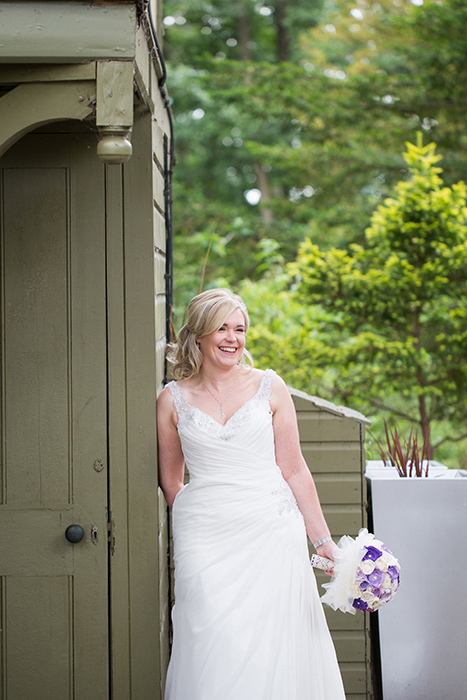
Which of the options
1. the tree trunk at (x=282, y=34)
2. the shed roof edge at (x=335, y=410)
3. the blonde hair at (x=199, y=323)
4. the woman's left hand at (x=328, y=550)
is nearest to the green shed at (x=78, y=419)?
the blonde hair at (x=199, y=323)

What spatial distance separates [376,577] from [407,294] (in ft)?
15.0

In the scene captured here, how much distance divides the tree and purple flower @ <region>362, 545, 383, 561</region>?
4270 millimetres

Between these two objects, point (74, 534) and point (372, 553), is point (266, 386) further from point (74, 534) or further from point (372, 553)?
point (74, 534)

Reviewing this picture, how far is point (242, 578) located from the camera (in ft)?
8.45

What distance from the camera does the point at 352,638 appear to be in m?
3.33

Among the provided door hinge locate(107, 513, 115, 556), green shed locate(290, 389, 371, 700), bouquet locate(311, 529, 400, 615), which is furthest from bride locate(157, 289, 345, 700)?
green shed locate(290, 389, 371, 700)

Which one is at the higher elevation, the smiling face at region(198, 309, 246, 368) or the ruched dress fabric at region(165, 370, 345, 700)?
the smiling face at region(198, 309, 246, 368)

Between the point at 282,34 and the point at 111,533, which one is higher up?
the point at 282,34

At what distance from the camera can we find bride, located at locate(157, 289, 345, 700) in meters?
2.49

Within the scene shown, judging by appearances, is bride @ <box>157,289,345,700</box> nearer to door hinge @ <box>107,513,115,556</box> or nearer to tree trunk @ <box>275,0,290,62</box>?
door hinge @ <box>107,513,115,556</box>

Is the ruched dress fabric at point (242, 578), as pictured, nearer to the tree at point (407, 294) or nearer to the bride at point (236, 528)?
Answer: the bride at point (236, 528)

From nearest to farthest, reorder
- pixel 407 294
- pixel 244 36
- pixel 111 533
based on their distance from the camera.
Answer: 1. pixel 111 533
2. pixel 407 294
3. pixel 244 36

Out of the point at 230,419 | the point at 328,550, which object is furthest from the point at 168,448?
the point at 328,550

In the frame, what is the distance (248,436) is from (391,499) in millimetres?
1090
